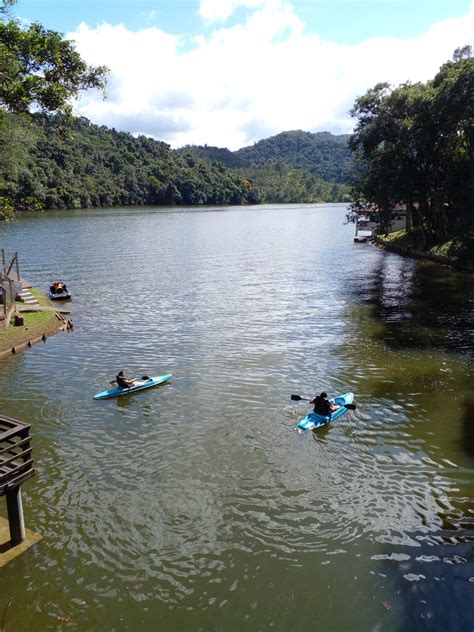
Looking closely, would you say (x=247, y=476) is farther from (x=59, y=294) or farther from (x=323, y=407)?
(x=59, y=294)

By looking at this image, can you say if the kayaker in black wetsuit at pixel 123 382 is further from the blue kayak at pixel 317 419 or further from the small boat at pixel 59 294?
the small boat at pixel 59 294

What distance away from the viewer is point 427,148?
53.2m

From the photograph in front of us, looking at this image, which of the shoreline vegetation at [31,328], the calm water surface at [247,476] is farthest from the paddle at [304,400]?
the shoreline vegetation at [31,328]

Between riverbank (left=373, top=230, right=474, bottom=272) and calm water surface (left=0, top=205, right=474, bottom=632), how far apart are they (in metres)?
18.7

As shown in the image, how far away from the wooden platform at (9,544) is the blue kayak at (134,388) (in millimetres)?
8010

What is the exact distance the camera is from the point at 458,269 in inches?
2004

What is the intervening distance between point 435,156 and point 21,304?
4590cm

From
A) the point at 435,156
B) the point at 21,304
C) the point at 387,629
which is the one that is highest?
the point at 435,156

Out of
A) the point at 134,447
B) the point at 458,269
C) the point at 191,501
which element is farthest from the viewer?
the point at 458,269

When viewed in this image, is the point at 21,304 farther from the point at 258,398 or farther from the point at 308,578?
the point at 308,578

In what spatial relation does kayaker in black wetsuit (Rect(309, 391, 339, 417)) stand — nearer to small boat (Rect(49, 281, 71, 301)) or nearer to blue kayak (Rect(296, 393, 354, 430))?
blue kayak (Rect(296, 393, 354, 430))

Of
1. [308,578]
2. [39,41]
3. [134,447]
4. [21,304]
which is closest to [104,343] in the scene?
[21,304]

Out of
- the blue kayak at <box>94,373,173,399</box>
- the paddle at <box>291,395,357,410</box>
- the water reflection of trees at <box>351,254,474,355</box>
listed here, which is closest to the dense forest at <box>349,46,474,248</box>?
the water reflection of trees at <box>351,254,474,355</box>

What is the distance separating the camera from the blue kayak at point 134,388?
20109mm
